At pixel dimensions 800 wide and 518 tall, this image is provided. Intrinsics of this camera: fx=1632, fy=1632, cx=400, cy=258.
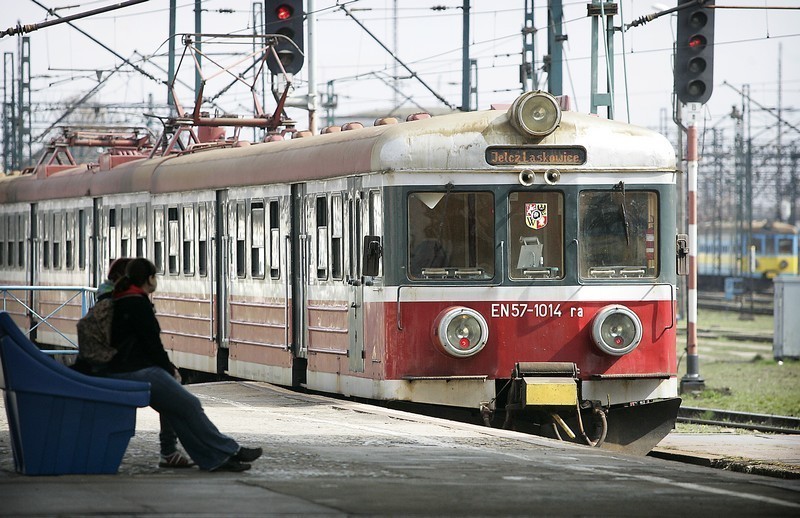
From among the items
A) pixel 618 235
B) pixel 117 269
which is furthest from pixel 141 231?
pixel 117 269

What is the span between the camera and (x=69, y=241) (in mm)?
25016

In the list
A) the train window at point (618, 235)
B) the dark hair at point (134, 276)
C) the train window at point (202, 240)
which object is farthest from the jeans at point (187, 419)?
the train window at point (202, 240)

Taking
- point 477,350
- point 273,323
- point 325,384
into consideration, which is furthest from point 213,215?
point 477,350

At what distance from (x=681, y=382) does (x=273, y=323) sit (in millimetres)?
9667

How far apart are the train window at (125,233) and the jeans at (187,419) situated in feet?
39.6

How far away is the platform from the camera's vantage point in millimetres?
8359

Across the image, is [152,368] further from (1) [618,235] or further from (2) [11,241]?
(2) [11,241]

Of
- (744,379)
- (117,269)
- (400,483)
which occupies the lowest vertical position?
(744,379)

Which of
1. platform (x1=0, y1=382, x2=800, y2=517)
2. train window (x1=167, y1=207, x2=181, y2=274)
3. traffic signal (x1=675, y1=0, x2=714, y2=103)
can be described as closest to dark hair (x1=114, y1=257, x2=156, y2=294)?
platform (x1=0, y1=382, x2=800, y2=517)

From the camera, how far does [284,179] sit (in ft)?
53.2

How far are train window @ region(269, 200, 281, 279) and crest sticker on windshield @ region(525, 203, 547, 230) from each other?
11.1 feet

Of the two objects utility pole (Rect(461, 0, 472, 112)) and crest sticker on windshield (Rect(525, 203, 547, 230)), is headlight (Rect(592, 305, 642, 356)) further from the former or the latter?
utility pole (Rect(461, 0, 472, 112))

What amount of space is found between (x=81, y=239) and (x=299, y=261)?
923 cm

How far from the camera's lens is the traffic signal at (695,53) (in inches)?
852
